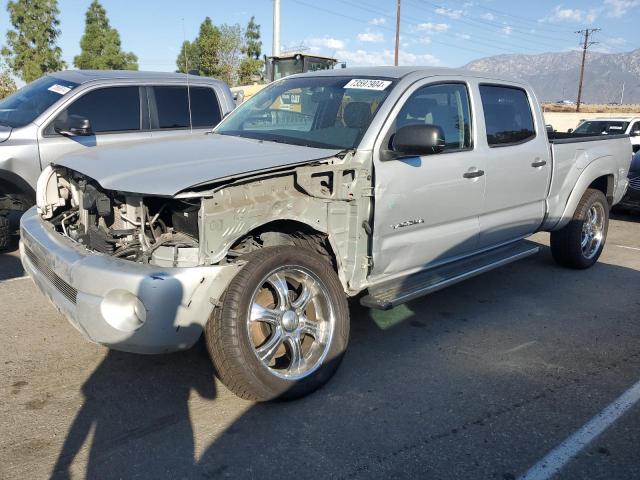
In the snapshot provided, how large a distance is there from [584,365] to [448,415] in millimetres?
1326

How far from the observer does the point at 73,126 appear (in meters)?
5.77

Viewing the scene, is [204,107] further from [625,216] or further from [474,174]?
[625,216]

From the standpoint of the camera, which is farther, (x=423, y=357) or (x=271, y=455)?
(x=423, y=357)

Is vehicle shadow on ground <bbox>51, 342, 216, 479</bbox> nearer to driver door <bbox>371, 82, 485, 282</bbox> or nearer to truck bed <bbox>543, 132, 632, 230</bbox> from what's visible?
driver door <bbox>371, 82, 485, 282</bbox>

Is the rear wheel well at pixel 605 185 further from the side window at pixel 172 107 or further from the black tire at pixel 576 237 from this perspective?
the side window at pixel 172 107

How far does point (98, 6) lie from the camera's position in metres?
41.5

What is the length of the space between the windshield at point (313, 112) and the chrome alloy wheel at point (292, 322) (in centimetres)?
98

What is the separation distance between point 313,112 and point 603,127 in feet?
47.9

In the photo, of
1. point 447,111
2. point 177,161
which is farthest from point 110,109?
point 447,111

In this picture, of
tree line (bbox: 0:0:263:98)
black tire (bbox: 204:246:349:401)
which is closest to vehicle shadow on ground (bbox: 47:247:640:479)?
black tire (bbox: 204:246:349:401)

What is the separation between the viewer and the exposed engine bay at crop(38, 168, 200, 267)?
2.98 m

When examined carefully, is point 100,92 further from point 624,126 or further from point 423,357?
point 624,126

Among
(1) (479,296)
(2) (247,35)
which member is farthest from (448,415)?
(2) (247,35)

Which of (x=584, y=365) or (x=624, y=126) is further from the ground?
(x=624, y=126)
